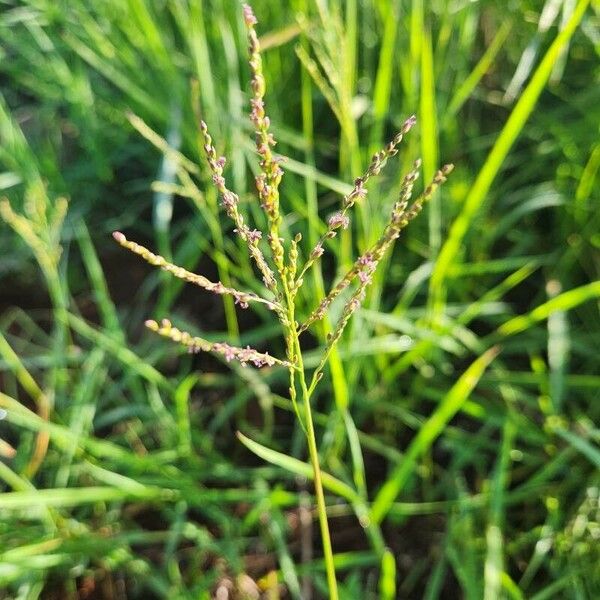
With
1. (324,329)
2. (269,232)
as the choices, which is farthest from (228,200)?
(324,329)

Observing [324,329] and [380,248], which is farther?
[324,329]

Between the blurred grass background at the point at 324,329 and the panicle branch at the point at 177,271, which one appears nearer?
the panicle branch at the point at 177,271

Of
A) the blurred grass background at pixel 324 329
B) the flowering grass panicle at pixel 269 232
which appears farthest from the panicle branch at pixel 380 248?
the blurred grass background at pixel 324 329

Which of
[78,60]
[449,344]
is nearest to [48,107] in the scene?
[78,60]

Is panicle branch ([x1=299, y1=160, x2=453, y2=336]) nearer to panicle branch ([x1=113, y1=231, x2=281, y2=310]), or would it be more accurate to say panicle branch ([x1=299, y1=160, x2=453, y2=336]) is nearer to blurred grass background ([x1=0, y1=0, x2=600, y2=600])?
panicle branch ([x1=113, y1=231, x2=281, y2=310])

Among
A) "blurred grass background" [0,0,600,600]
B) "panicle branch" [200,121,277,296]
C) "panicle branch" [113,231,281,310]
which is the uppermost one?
"panicle branch" [200,121,277,296]

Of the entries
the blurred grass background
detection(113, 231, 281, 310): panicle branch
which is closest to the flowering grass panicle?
detection(113, 231, 281, 310): panicle branch

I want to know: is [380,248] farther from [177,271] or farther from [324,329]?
[324,329]

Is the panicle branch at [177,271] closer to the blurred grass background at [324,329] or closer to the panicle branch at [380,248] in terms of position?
the panicle branch at [380,248]
